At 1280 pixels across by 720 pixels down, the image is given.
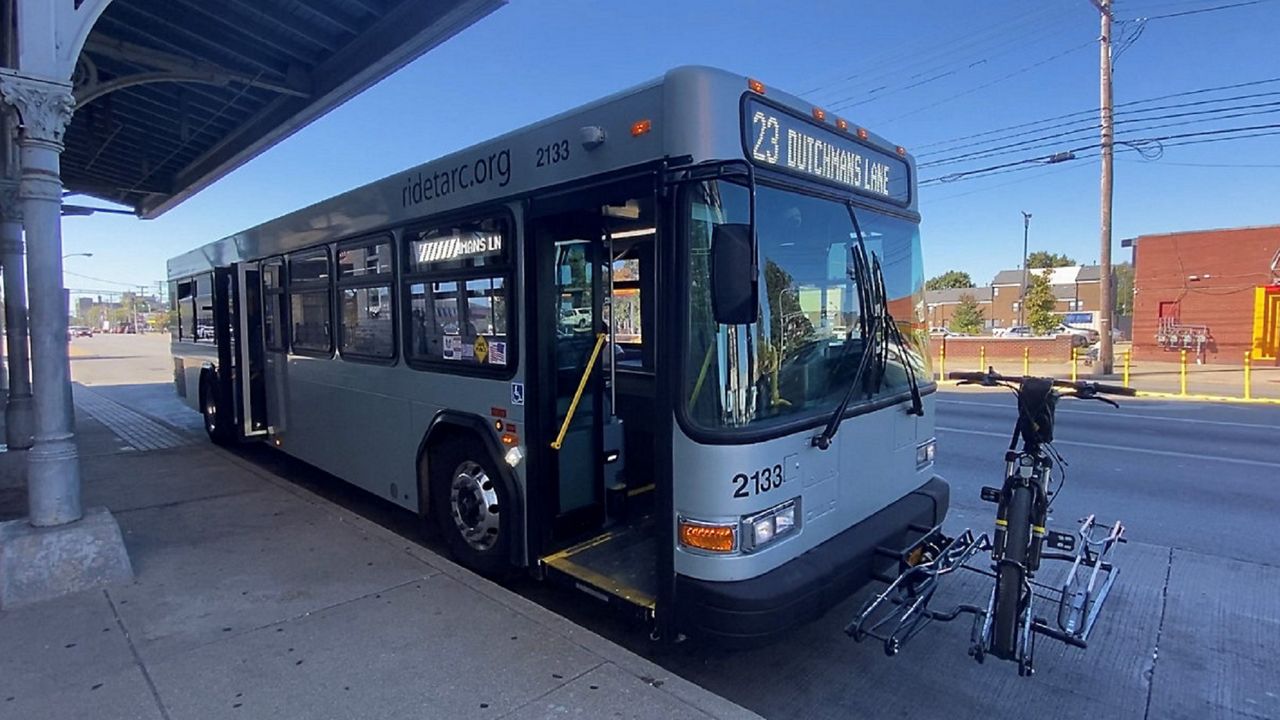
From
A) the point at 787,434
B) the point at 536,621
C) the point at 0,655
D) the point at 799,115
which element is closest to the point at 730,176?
the point at 799,115

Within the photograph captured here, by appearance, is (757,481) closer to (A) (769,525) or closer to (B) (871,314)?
(A) (769,525)

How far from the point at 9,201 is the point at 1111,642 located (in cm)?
1023

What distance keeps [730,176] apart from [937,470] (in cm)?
614

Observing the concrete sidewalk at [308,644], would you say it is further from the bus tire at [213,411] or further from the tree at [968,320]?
the tree at [968,320]

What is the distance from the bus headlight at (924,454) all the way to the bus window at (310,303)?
5052 mm

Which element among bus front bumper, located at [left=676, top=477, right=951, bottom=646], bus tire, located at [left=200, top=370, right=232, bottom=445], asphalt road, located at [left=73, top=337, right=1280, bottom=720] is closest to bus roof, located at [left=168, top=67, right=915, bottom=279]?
bus front bumper, located at [left=676, top=477, right=951, bottom=646]

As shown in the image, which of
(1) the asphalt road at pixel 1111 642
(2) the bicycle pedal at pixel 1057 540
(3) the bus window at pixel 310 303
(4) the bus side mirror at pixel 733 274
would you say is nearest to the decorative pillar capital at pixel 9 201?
(3) the bus window at pixel 310 303

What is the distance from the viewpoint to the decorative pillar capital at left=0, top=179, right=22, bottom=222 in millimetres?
6814

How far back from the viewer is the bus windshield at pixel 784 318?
3.02 m

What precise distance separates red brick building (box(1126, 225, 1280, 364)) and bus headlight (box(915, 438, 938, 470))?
2705 cm

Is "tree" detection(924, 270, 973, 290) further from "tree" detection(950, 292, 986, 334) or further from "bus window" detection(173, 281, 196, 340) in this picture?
"bus window" detection(173, 281, 196, 340)

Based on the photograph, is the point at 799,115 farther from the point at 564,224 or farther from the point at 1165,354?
the point at 1165,354

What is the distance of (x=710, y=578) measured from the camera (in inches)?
119

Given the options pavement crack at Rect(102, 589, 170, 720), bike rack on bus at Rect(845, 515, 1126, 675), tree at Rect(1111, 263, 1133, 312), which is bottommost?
pavement crack at Rect(102, 589, 170, 720)
